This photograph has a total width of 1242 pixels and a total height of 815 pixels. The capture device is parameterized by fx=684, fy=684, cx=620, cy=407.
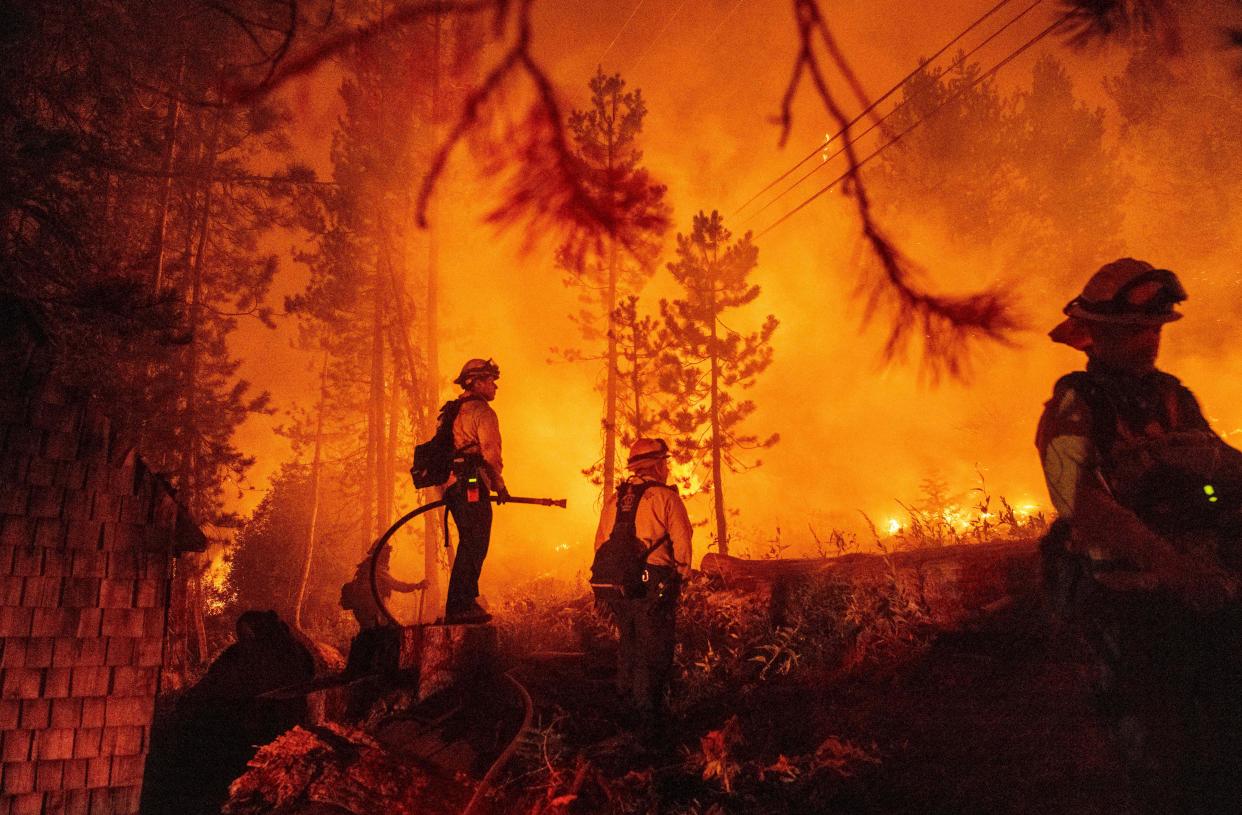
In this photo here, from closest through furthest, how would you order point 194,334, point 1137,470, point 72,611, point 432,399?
point 1137,470 < point 72,611 < point 194,334 < point 432,399

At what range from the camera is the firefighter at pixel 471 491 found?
6.72 meters

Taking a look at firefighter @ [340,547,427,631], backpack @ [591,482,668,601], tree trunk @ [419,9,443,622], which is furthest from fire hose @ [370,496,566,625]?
tree trunk @ [419,9,443,622]

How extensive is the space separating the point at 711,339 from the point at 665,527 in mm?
14586

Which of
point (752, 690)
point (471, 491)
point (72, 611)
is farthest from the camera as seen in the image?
point (471, 491)

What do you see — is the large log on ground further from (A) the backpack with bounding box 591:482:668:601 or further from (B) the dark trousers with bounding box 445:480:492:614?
(B) the dark trousers with bounding box 445:480:492:614

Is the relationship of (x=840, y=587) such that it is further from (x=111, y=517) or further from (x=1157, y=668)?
(x=111, y=517)

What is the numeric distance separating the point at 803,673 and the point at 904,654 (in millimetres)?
979

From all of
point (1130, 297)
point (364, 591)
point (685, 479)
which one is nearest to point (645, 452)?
point (1130, 297)

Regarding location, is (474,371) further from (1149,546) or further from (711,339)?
(711,339)

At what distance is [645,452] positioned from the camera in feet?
22.0

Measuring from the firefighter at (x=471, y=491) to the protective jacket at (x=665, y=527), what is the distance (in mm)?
1276

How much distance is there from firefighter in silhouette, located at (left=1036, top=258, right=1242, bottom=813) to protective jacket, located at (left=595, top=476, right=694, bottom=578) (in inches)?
142

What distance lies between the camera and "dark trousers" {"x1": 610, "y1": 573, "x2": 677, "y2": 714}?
6.07 metres

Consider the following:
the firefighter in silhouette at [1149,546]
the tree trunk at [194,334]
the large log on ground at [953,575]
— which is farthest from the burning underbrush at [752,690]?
the tree trunk at [194,334]
